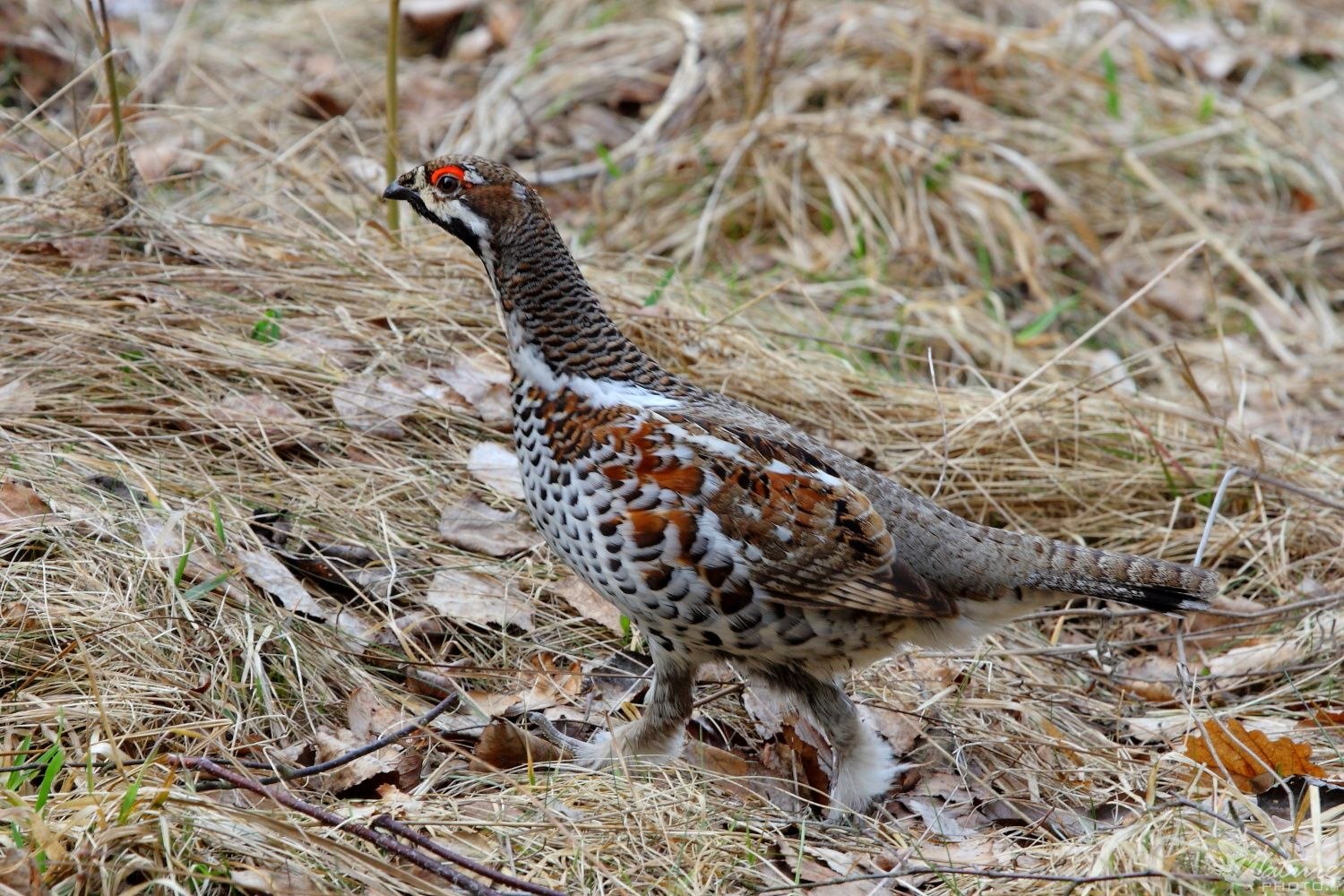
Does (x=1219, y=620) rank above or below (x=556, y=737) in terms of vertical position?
below

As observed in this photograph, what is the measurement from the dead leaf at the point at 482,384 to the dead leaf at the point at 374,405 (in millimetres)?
208

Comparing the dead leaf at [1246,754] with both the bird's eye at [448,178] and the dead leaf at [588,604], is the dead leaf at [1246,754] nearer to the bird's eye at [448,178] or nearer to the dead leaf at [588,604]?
the dead leaf at [588,604]

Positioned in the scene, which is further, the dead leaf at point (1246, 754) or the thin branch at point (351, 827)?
the dead leaf at point (1246, 754)

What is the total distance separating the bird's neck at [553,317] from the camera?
4035 millimetres

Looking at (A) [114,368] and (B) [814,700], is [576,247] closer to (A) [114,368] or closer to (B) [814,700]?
(A) [114,368]

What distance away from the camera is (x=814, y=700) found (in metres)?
4.12

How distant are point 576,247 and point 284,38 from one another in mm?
3150

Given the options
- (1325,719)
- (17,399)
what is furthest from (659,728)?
(17,399)

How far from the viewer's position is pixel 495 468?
5184 mm

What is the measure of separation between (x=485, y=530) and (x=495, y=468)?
0.32 m

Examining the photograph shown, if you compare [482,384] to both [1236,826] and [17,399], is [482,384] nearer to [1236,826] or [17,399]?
[17,399]

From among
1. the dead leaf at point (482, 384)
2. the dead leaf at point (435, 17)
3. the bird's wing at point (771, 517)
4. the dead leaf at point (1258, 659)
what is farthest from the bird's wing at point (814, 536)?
the dead leaf at point (435, 17)

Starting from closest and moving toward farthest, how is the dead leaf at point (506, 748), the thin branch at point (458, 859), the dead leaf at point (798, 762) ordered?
the thin branch at point (458, 859)
the dead leaf at point (506, 748)
the dead leaf at point (798, 762)

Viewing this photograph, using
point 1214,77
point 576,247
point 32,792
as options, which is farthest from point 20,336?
point 1214,77
